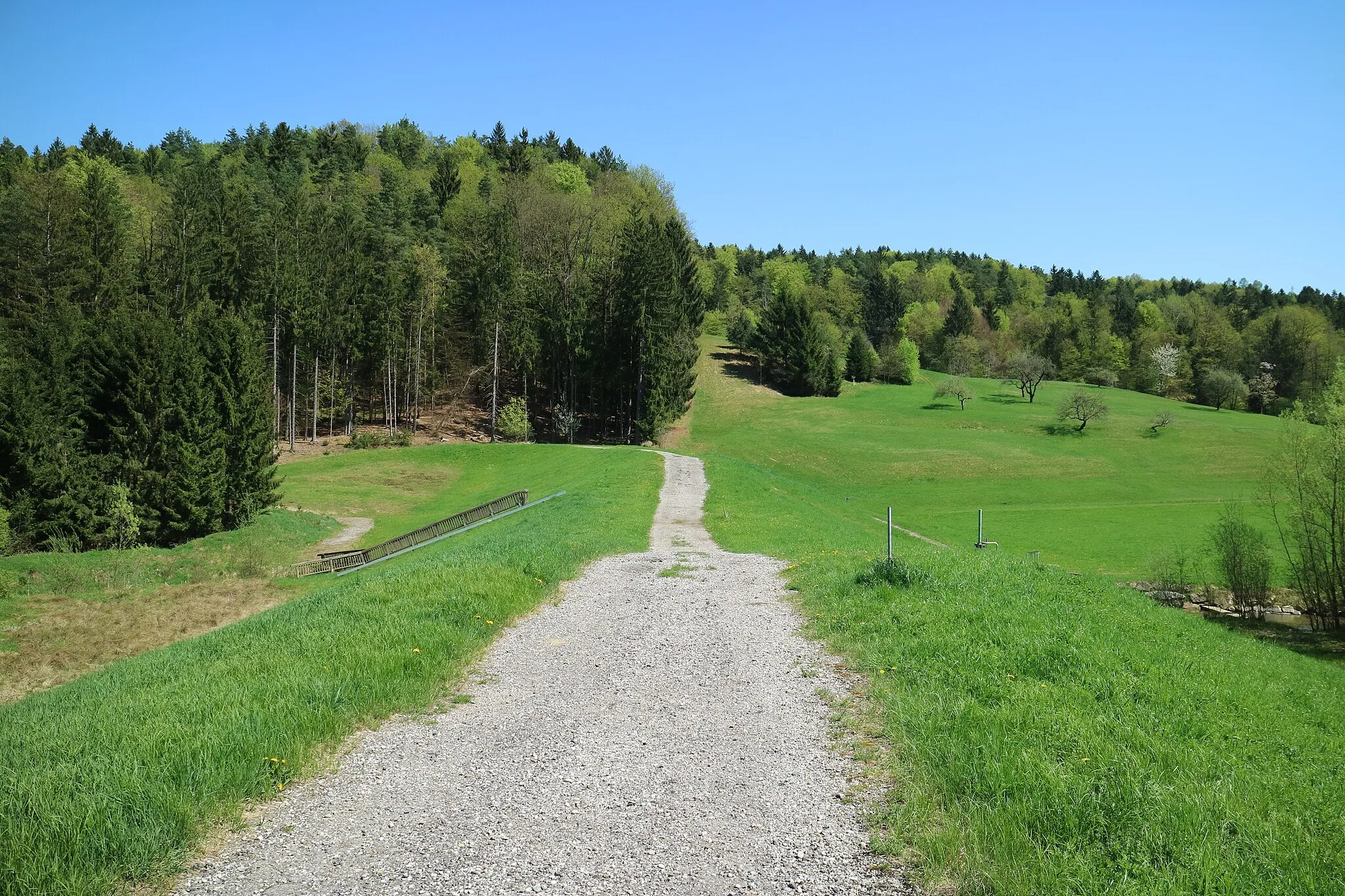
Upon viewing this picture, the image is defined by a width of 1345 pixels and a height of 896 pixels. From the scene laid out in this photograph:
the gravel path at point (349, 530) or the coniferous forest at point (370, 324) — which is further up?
the coniferous forest at point (370, 324)

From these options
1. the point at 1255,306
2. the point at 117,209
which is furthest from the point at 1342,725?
the point at 1255,306

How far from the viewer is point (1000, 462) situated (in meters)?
67.9

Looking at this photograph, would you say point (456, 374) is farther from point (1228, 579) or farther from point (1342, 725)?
point (1342, 725)

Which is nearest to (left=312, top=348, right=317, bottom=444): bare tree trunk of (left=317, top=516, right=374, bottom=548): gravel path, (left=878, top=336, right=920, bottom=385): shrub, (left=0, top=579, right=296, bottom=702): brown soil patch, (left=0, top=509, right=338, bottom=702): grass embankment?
(left=317, top=516, right=374, bottom=548): gravel path

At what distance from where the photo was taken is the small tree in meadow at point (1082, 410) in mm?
82500

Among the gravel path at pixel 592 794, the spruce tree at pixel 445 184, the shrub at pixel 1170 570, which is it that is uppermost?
the spruce tree at pixel 445 184

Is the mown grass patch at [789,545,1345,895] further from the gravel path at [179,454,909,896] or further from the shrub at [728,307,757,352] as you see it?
the shrub at [728,307,757,352]

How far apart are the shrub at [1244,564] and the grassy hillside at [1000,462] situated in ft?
13.4

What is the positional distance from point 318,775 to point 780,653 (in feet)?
21.4

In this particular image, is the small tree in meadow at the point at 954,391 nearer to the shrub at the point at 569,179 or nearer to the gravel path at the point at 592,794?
the shrub at the point at 569,179

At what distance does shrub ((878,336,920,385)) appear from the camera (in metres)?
113

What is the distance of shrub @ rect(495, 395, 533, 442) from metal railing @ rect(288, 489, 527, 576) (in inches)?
1102

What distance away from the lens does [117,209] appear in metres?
48.7

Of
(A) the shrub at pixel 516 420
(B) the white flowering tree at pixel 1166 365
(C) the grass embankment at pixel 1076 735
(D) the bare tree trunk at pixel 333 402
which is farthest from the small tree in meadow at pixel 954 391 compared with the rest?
(C) the grass embankment at pixel 1076 735
